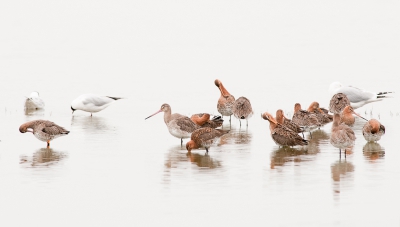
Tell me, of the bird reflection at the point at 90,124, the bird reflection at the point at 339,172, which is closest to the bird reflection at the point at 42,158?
the bird reflection at the point at 90,124

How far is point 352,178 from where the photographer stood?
1484 cm

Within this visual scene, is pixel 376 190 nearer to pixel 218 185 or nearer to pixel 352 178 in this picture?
pixel 352 178

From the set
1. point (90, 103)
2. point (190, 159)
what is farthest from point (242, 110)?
point (90, 103)

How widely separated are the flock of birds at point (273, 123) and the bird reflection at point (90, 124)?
1.79 feet

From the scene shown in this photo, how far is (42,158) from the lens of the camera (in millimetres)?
17156

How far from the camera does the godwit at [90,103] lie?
25.1 m

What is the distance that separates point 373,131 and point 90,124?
27.3 feet

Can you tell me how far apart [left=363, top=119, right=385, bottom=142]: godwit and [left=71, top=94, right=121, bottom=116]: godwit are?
9.56 metres

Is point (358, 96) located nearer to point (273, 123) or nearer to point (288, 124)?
point (288, 124)

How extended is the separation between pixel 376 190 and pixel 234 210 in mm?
2653

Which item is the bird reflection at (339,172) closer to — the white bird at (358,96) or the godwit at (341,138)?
the godwit at (341,138)

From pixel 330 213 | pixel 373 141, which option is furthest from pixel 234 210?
pixel 373 141

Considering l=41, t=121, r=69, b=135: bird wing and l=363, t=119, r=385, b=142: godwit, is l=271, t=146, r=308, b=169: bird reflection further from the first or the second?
l=41, t=121, r=69, b=135: bird wing

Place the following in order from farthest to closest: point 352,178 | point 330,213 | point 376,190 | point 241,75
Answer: point 241,75, point 352,178, point 376,190, point 330,213
